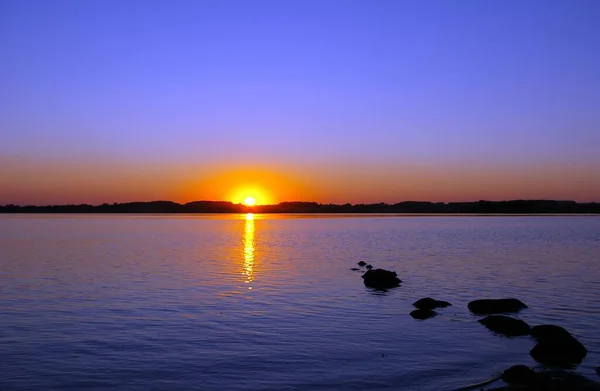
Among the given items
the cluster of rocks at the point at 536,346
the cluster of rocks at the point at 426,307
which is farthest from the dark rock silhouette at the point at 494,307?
the cluster of rocks at the point at 426,307

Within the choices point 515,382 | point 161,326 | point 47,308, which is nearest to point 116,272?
point 47,308

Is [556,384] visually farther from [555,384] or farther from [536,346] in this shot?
[536,346]

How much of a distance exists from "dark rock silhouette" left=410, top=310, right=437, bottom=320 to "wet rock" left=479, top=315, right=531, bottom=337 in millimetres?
3507

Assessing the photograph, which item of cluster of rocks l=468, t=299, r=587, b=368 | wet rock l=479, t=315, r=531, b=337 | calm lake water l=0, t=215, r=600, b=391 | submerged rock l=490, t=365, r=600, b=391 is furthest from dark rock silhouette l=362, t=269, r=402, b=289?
submerged rock l=490, t=365, r=600, b=391

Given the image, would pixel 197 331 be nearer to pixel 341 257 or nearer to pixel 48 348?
pixel 48 348

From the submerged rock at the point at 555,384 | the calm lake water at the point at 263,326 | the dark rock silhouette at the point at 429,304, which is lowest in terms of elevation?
the calm lake water at the point at 263,326

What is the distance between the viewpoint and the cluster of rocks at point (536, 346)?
53.0 ft

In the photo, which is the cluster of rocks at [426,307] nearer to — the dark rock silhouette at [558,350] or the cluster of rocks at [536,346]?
the cluster of rocks at [536,346]

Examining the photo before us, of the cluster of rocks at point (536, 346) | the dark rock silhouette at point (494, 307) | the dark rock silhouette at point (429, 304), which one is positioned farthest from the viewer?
the dark rock silhouette at point (429, 304)

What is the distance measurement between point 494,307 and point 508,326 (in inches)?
196

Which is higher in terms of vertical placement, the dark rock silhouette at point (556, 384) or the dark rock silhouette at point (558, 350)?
the dark rock silhouette at point (556, 384)

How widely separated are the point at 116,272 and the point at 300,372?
3369 cm

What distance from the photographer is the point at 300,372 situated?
64.9 ft

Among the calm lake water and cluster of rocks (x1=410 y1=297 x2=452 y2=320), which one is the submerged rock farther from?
cluster of rocks (x1=410 y1=297 x2=452 y2=320)
